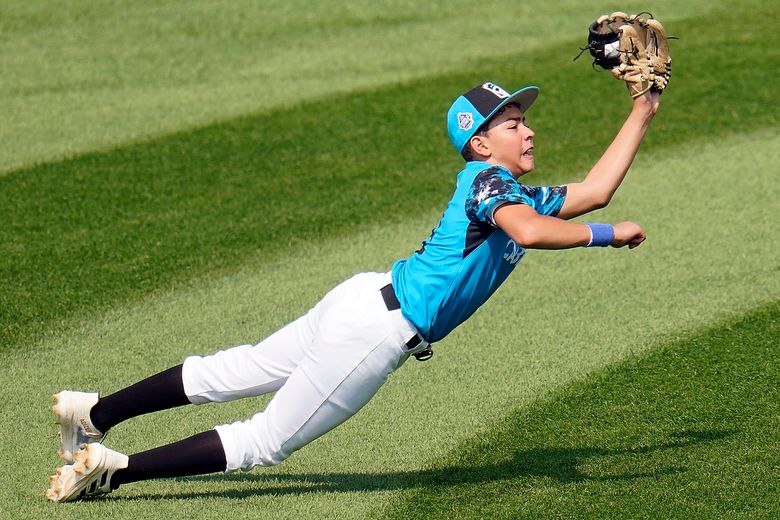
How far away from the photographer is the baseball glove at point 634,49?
16.4 feet

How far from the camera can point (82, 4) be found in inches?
560

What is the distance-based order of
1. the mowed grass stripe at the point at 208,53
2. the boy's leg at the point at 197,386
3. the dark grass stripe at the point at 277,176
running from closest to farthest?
the boy's leg at the point at 197,386, the dark grass stripe at the point at 277,176, the mowed grass stripe at the point at 208,53

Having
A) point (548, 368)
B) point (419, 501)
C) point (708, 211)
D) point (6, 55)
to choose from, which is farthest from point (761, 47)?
point (419, 501)

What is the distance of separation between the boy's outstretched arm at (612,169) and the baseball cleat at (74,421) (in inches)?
88.2

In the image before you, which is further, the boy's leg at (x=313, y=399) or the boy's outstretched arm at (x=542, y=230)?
the boy's leg at (x=313, y=399)

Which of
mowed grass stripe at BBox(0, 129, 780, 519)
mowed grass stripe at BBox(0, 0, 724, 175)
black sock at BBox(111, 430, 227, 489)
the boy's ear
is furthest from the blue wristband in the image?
mowed grass stripe at BBox(0, 0, 724, 175)

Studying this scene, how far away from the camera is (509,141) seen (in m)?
4.88

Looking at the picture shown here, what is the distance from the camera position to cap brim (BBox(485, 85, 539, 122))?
15.8 ft

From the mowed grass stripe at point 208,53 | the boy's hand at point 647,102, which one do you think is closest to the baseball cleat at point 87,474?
the boy's hand at point 647,102

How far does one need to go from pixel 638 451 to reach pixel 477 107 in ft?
6.04

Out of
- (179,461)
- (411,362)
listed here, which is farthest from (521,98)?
(411,362)

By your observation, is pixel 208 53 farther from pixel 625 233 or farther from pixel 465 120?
pixel 625 233

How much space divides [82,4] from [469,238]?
421 inches

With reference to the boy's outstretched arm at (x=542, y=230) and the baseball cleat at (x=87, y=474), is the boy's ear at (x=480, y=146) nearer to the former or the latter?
the boy's outstretched arm at (x=542, y=230)
